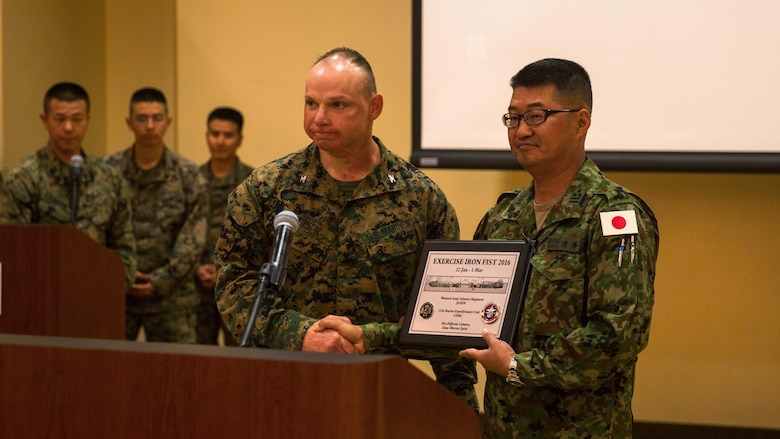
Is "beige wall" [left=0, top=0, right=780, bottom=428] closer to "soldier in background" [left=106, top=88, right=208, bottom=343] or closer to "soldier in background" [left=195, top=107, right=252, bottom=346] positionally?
"soldier in background" [left=195, top=107, right=252, bottom=346]

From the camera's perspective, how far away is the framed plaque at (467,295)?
222 centimetres

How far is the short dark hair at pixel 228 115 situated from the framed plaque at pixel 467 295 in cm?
338

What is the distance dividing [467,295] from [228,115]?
3515mm

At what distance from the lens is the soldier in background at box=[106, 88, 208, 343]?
500 centimetres

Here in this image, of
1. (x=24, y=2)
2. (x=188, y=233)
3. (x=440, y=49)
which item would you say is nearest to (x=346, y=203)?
(x=440, y=49)

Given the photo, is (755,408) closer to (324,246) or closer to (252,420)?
(324,246)

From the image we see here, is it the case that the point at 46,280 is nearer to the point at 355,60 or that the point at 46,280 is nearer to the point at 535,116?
the point at 355,60

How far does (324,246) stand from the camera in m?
2.60

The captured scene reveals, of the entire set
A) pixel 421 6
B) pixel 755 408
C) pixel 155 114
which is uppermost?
pixel 421 6

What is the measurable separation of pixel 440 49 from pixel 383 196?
213 centimetres

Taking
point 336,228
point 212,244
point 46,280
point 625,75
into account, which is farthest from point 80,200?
point 625,75

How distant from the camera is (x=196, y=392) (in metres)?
1.50

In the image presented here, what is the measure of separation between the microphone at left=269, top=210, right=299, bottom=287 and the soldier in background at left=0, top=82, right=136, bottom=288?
2.93m

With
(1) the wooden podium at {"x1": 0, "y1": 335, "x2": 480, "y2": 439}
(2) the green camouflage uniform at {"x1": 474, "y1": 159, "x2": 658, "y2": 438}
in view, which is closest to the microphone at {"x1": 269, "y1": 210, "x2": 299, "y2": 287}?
(1) the wooden podium at {"x1": 0, "y1": 335, "x2": 480, "y2": 439}
